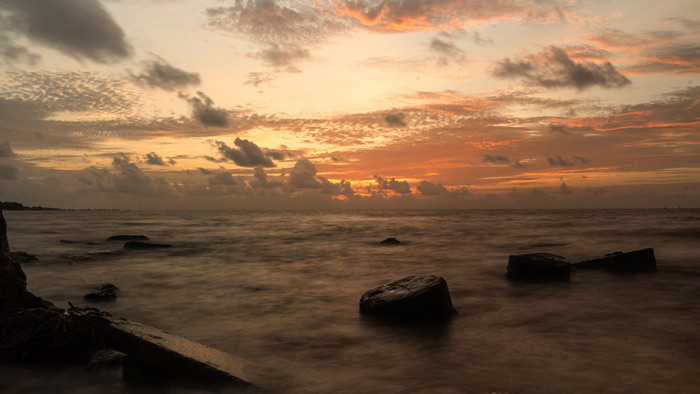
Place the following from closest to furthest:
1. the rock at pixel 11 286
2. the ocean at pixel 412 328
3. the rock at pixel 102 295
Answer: the ocean at pixel 412 328
the rock at pixel 11 286
the rock at pixel 102 295

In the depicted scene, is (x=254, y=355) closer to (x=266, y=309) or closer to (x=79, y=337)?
(x=79, y=337)

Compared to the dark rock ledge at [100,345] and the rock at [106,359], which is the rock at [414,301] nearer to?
the dark rock ledge at [100,345]

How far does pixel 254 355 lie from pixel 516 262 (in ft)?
26.1

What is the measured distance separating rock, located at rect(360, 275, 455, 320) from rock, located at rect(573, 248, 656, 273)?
6.56 metres

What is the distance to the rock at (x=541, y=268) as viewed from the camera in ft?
34.7

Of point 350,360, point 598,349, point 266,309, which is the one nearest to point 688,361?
point 598,349

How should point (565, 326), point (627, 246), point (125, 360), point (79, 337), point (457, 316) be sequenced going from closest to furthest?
point (125, 360) → point (79, 337) → point (565, 326) → point (457, 316) → point (627, 246)

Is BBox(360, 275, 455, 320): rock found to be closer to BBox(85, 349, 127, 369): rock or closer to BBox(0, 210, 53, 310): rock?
BBox(85, 349, 127, 369): rock

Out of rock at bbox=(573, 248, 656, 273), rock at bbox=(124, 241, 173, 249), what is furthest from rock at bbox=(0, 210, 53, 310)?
rock at bbox=(124, 241, 173, 249)

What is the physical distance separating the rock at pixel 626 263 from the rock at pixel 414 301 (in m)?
6.56

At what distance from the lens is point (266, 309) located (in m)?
8.65

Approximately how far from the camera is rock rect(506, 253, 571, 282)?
34.7 ft

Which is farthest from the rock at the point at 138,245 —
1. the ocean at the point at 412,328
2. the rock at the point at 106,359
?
the rock at the point at 106,359

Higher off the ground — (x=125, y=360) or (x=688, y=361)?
(x=125, y=360)
